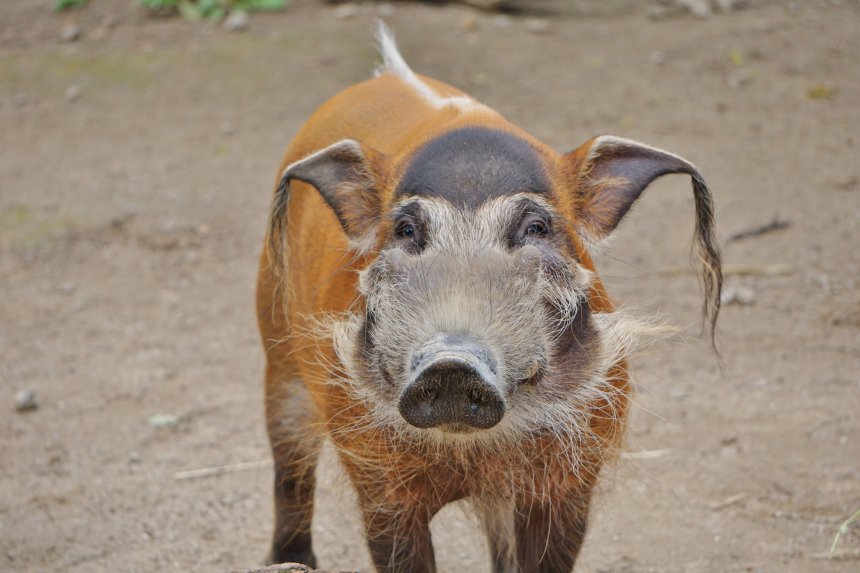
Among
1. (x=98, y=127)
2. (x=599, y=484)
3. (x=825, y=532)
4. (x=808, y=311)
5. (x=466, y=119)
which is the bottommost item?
(x=98, y=127)

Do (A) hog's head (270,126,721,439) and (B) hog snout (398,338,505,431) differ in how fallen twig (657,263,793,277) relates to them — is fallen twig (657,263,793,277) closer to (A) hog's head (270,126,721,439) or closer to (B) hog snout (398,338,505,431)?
(A) hog's head (270,126,721,439)

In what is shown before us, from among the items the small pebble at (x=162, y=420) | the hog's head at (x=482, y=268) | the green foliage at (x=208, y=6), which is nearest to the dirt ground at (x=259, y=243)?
the small pebble at (x=162, y=420)

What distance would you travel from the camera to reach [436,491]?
2.98 m

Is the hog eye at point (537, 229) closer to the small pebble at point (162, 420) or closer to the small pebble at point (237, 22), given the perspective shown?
the small pebble at point (162, 420)

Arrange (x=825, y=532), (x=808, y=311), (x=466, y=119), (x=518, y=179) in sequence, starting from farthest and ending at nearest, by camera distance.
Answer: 1. (x=808, y=311)
2. (x=825, y=532)
3. (x=466, y=119)
4. (x=518, y=179)

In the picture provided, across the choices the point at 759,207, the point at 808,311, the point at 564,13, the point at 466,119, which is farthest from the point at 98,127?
the point at 466,119

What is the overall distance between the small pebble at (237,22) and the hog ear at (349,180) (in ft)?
22.5

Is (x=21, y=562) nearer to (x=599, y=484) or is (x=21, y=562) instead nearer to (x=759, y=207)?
(x=599, y=484)

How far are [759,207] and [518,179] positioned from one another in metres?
4.27

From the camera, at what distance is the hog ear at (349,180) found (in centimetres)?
312

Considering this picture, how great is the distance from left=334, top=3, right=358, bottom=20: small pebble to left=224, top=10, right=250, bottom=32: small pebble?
795mm

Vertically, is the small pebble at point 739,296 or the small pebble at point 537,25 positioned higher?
the small pebble at point 739,296

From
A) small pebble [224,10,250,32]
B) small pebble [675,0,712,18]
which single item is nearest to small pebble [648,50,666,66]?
small pebble [675,0,712,18]

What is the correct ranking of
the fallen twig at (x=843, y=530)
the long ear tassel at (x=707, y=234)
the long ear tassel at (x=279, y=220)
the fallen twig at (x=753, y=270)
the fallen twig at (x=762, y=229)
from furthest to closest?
1. the fallen twig at (x=762, y=229)
2. the fallen twig at (x=753, y=270)
3. the fallen twig at (x=843, y=530)
4. the long ear tassel at (x=279, y=220)
5. the long ear tassel at (x=707, y=234)
